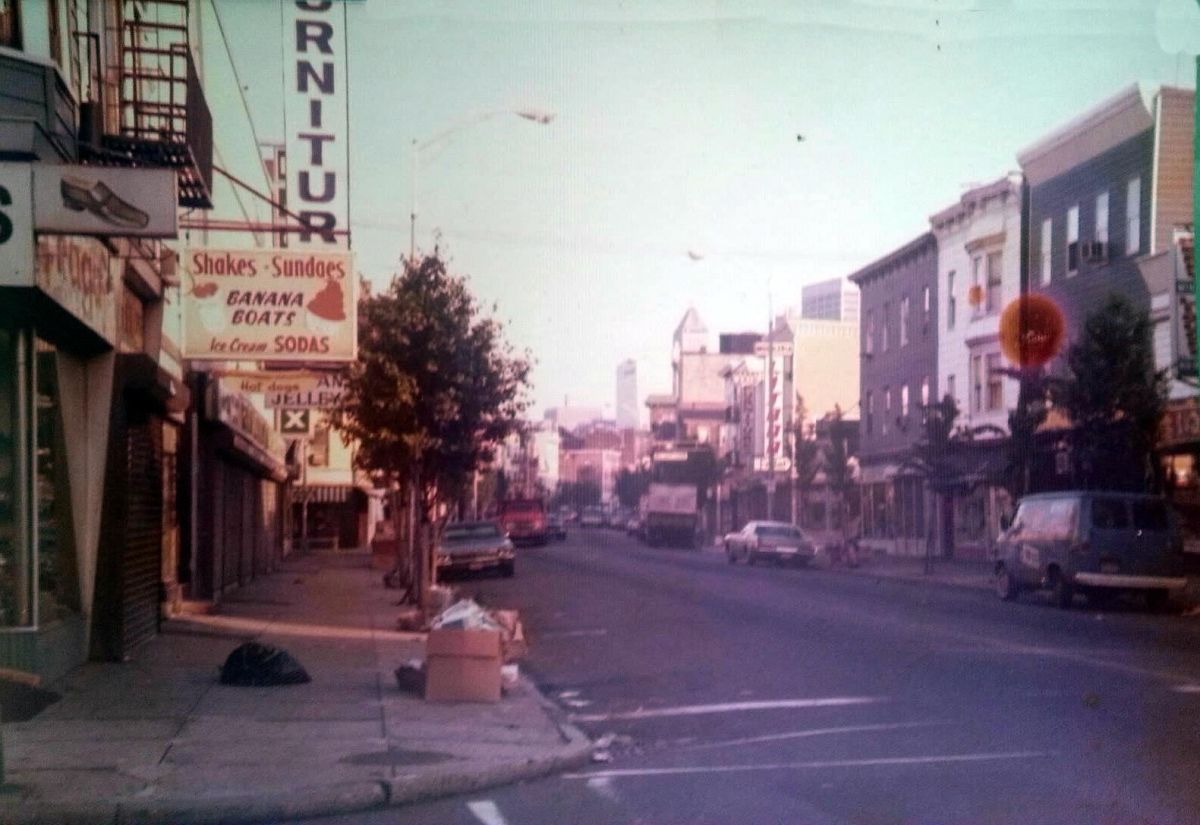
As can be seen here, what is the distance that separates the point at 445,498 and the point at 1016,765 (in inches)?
626

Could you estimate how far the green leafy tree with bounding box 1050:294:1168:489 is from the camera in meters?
29.4

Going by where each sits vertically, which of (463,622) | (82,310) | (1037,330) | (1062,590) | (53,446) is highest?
(1037,330)

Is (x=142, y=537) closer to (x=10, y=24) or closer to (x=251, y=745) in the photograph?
(x=10, y=24)

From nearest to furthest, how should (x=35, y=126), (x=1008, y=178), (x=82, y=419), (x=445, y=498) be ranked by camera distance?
1. (x=35, y=126)
2. (x=82, y=419)
3. (x=445, y=498)
4. (x=1008, y=178)

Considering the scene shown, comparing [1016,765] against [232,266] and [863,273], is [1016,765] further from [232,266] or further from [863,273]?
[863,273]

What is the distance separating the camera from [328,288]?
1862 centimetres

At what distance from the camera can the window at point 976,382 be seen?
148 feet

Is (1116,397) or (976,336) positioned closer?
(1116,397)

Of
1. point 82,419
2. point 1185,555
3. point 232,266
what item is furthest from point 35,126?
point 1185,555

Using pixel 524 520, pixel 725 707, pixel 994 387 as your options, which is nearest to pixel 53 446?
pixel 725 707

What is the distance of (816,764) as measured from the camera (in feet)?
34.6

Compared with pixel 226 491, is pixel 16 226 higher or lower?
higher

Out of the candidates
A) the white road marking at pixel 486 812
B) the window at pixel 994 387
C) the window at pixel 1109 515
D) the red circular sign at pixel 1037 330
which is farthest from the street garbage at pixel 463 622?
the window at pixel 994 387

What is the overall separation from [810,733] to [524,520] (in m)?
49.5
